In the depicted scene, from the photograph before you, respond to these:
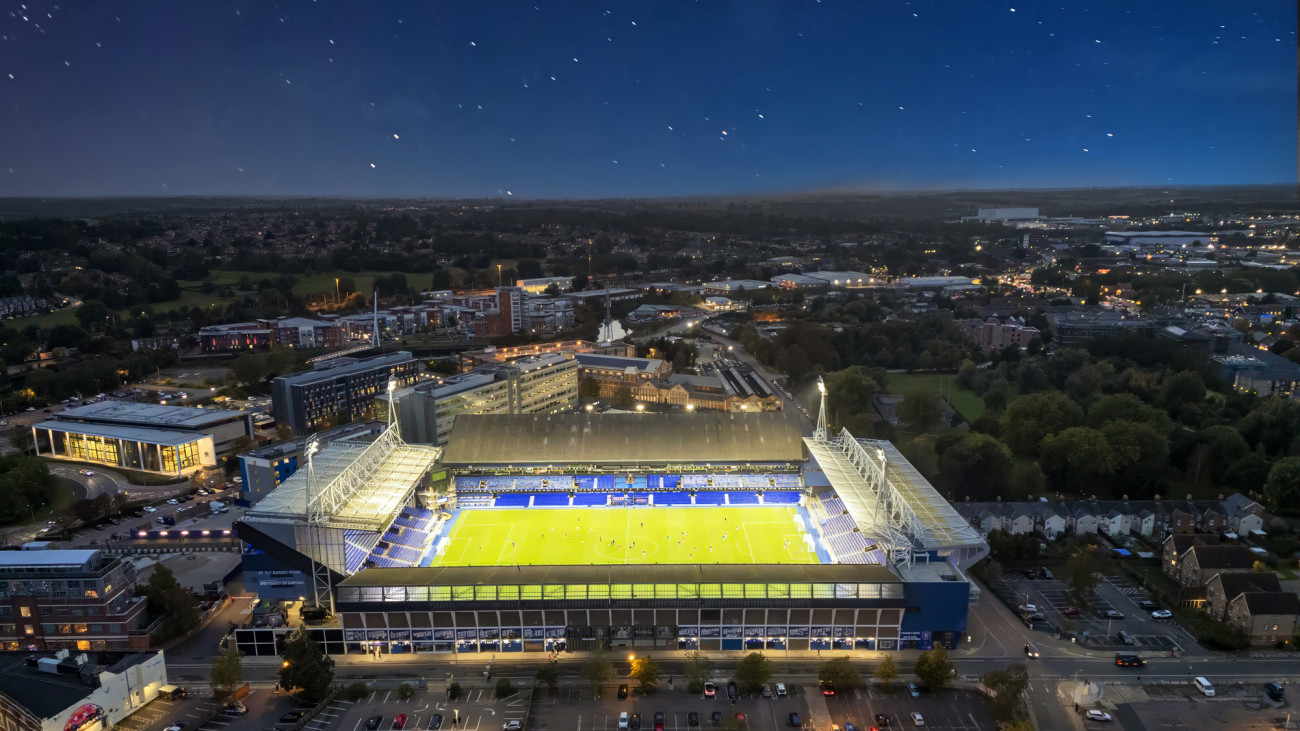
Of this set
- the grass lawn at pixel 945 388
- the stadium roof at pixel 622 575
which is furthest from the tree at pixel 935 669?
the grass lawn at pixel 945 388

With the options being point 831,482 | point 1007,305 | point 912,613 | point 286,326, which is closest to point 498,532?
point 831,482

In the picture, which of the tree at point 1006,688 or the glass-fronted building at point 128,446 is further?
the glass-fronted building at point 128,446

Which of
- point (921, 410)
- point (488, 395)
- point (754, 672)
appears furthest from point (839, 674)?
point (488, 395)

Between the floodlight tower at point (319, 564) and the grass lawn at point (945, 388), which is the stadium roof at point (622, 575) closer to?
the floodlight tower at point (319, 564)

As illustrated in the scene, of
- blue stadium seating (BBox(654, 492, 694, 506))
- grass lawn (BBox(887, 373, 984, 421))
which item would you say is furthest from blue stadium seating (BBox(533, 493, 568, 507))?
grass lawn (BBox(887, 373, 984, 421))

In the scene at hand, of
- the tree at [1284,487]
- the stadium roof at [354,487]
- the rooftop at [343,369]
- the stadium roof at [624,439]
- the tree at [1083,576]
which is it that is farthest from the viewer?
the rooftop at [343,369]

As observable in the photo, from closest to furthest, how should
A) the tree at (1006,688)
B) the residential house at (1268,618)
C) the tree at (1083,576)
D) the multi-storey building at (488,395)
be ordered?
the tree at (1006,688), the residential house at (1268,618), the tree at (1083,576), the multi-storey building at (488,395)

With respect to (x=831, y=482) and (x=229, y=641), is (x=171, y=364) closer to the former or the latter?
(x=229, y=641)

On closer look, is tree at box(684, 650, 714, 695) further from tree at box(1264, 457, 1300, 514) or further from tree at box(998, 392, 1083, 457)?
tree at box(1264, 457, 1300, 514)
